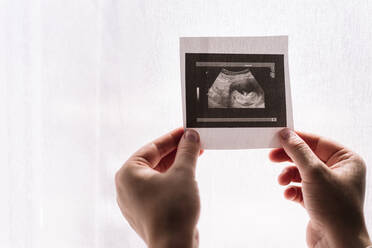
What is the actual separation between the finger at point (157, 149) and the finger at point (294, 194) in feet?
0.94

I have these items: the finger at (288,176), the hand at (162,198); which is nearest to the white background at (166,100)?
the finger at (288,176)

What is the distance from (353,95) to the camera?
0.72 m

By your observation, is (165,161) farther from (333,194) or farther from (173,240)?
(333,194)

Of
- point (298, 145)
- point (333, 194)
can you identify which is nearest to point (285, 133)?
point (298, 145)

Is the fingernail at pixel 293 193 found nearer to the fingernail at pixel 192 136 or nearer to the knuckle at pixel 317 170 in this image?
the knuckle at pixel 317 170

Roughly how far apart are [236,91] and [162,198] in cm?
29

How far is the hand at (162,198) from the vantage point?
0.50 meters

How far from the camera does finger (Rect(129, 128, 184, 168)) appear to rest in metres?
0.59

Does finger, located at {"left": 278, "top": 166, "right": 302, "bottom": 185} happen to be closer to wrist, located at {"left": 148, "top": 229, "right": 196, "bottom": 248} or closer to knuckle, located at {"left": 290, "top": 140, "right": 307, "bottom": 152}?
knuckle, located at {"left": 290, "top": 140, "right": 307, "bottom": 152}

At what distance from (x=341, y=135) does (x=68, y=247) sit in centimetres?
67

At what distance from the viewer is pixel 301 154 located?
602mm

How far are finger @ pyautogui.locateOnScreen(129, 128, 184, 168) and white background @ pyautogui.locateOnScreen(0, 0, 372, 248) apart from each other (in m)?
0.07

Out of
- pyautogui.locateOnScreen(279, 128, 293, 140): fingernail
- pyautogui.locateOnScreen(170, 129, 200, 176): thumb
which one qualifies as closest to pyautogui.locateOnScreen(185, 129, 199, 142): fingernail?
pyautogui.locateOnScreen(170, 129, 200, 176): thumb

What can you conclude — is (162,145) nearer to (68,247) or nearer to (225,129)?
(225,129)
